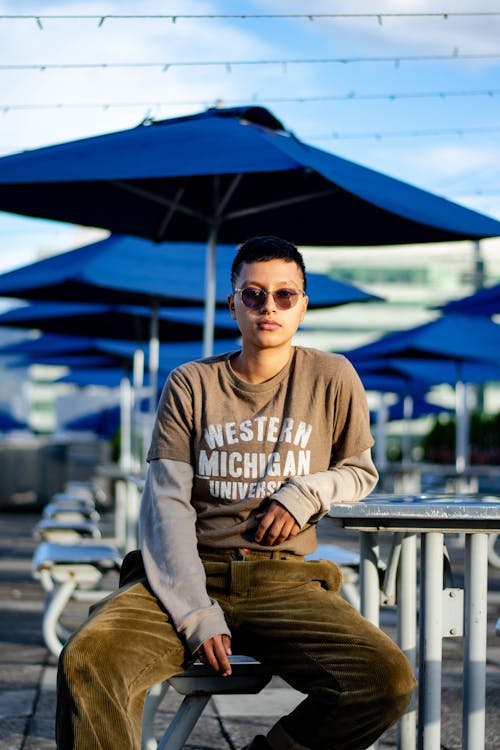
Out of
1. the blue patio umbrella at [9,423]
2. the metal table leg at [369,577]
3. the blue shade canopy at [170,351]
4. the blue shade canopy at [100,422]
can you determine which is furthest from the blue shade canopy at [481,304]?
the blue shade canopy at [100,422]

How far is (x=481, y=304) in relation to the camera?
10438mm

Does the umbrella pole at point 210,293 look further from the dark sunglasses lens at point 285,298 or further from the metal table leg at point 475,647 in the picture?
the metal table leg at point 475,647

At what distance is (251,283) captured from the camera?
308 centimetres

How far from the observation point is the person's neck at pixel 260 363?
10.0ft

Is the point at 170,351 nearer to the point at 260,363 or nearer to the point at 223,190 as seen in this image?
the point at 223,190

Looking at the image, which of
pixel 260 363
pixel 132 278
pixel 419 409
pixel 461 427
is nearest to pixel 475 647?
pixel 260 363

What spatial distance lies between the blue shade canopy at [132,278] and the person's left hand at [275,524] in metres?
4.44

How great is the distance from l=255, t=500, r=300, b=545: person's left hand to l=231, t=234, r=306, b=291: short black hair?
66 cm

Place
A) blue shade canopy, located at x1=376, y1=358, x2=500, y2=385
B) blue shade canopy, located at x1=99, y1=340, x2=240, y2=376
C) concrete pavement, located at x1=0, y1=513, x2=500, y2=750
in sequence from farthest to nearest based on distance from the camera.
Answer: blue shade canopy, located at x1=376, y1=358, x2=500, y2=385 < blue shade canopy, located at x1=99, y1=340, x2=240, y2=376 < concrete pavement, located at x1=0, y1=513, x2=500, y2=750

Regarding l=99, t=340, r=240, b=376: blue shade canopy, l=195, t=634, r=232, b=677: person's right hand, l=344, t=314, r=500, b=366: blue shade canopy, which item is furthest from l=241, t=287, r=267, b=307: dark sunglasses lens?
l=99, t=340, r=240, b=376: blue shade canopy

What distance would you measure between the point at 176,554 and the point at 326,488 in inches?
16.2

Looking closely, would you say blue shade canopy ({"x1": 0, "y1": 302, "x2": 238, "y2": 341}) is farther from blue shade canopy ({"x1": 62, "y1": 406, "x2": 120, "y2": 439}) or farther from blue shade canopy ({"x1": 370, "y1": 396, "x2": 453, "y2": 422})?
blue shade canopy ({"x1": 370, "y1": 396, "x2": 453, "y2": 422})

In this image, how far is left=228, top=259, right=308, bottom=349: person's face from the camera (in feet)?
10.0

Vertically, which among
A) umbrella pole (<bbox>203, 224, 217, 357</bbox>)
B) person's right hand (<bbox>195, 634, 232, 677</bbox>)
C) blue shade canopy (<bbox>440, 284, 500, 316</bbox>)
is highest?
blue shade canopy (<bbox>440, 284, 500, 316</bbox>)
